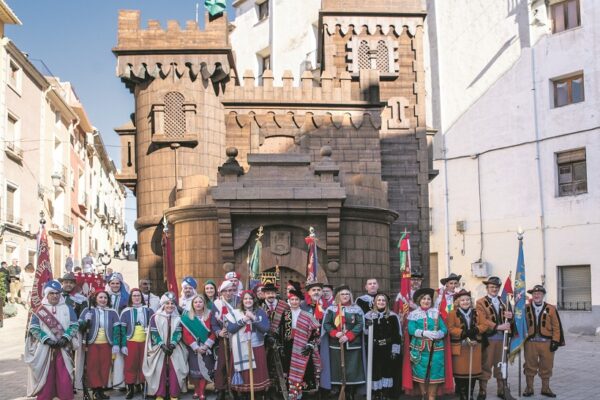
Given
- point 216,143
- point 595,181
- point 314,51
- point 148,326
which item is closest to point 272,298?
point 148,326

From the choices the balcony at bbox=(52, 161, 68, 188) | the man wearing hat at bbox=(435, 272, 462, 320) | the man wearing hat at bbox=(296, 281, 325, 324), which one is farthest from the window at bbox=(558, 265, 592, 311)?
the balcony at bbox=(52, 161, 68, 188)

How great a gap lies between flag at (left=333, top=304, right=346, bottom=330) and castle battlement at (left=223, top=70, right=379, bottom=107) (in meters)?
11.2

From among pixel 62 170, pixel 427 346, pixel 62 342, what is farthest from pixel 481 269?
pixel 62 170

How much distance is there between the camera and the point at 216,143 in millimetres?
21062

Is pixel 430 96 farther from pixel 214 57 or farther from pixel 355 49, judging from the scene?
pixel 214 57

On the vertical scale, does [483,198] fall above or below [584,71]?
below

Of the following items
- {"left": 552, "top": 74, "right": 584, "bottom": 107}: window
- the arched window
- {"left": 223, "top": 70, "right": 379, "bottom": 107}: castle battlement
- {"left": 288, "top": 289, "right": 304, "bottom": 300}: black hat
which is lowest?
{"left": 288, "top": 289, "right": 304, "bottom": 300}: black hat

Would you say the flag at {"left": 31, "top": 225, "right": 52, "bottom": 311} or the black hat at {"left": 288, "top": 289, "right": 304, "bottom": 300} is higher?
the flag at {"left": 31, "top": 225, "right": 52, "bottom": 311}

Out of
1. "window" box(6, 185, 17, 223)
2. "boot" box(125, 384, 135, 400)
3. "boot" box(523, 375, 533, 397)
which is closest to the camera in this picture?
"boot" box(523, 375, 533, 397)

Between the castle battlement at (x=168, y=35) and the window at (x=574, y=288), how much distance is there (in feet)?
46.2

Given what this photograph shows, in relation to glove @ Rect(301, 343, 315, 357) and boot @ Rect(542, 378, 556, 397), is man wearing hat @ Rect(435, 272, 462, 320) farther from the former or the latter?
glove @ Rect(301, 343, 315, 357)

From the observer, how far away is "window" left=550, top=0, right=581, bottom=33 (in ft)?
86.3

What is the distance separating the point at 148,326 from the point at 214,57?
10.5 m

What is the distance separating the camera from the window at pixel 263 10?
40688 mm
